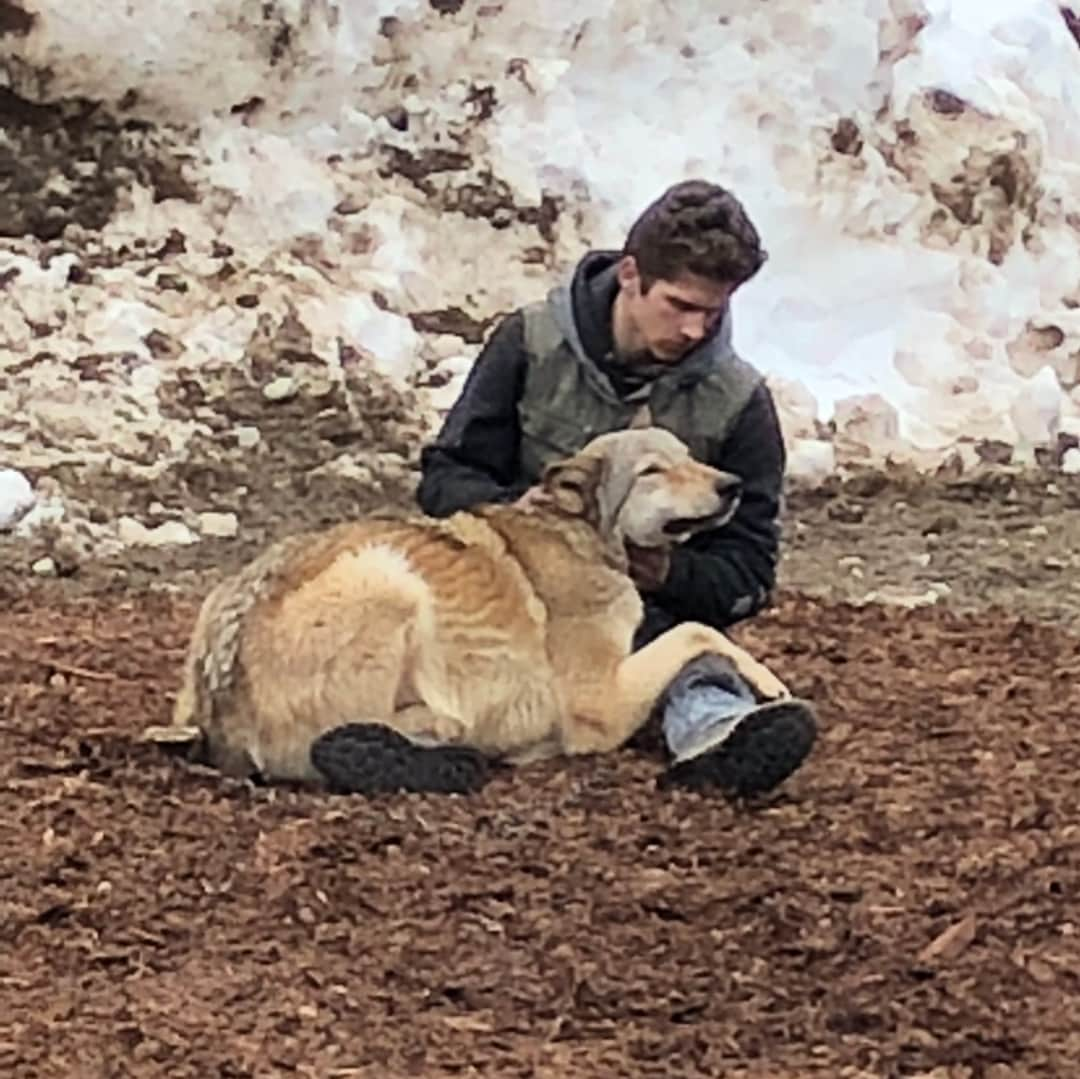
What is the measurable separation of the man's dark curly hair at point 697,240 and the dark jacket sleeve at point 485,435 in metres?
0.47

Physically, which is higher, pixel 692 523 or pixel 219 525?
pixel 692 523

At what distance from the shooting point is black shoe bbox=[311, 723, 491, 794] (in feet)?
17.2

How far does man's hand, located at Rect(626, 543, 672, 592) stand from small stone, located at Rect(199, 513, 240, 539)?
3101mm

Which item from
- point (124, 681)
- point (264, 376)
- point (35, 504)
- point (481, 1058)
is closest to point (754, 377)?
point (124, 681)

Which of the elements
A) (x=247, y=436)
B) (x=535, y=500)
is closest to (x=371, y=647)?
(x=535, y=500)

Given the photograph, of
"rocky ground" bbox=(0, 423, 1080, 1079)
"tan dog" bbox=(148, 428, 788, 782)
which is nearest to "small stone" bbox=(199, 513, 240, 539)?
"rocky ground" bbox=(0, 423, 1080, 1079)

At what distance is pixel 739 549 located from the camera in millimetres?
5789

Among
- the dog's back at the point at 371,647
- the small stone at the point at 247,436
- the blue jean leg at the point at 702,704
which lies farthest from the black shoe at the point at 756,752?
the small stone at the point at 247,436

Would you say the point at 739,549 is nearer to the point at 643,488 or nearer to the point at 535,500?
the point at 643,488

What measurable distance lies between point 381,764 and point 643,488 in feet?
2.58

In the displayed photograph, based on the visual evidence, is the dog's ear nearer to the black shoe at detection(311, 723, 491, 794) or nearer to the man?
the man

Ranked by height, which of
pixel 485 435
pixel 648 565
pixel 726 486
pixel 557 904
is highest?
pixel 726 486

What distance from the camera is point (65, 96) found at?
35.6 feet

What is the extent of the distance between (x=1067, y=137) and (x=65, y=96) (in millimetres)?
4115
